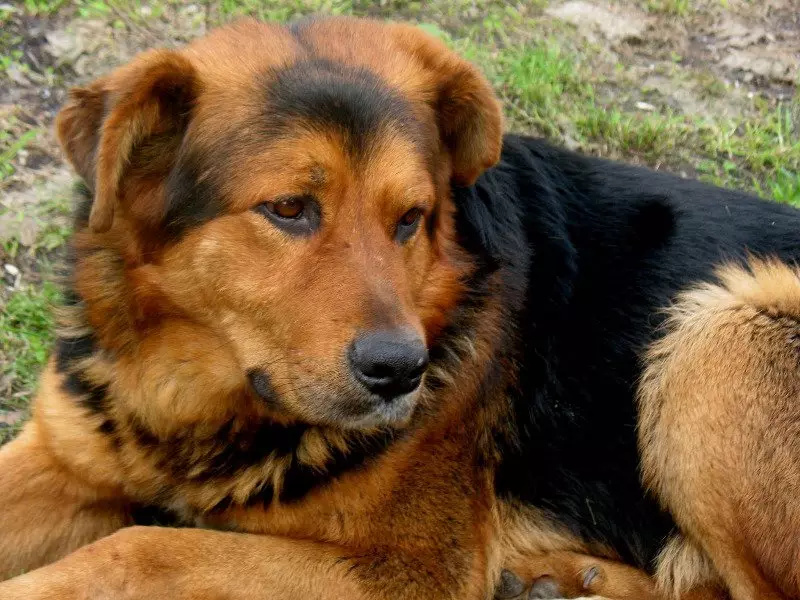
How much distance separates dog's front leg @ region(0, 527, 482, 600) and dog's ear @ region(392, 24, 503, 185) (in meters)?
1.52

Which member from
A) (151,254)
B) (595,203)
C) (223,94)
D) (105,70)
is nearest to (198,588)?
(151,254)

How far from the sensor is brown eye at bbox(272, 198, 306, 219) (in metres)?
3.14

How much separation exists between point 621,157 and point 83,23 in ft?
11.7

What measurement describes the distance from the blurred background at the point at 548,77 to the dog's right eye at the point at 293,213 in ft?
6.68

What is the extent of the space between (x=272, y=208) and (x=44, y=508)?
161 centimetres

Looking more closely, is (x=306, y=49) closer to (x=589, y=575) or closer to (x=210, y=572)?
(x=210, y=572)

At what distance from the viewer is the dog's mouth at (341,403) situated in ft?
10.1

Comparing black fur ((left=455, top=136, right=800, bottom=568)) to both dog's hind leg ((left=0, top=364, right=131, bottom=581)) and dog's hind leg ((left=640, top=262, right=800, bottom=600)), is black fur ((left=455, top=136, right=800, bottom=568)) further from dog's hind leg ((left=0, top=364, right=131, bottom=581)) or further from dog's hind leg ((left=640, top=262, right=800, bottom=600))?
dog's hind leg ((left=0, top=364, right=131, bottom=581))

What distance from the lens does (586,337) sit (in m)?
4.05

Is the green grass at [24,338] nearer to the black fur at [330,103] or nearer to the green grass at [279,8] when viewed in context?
the black fur at [330,103]

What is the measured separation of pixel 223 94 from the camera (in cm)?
325

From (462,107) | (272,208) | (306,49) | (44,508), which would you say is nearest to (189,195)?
(272,208)

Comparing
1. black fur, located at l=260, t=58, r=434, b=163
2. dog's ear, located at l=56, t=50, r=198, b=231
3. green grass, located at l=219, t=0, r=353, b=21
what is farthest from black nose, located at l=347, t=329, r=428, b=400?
green grass, located at l=219, t=0, r=353, b=21

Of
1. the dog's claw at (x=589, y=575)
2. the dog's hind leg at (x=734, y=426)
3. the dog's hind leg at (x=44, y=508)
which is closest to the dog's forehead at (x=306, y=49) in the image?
the dog's hind leg at (x=44, y=508)
